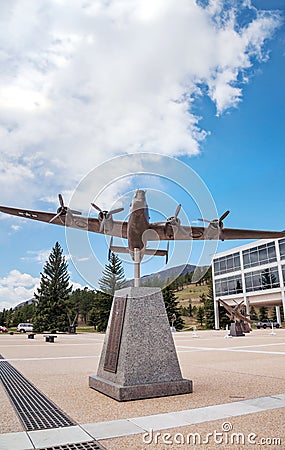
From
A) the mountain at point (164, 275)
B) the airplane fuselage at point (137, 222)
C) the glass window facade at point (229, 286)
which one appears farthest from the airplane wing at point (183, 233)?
the glass window facade at point (229, 286)

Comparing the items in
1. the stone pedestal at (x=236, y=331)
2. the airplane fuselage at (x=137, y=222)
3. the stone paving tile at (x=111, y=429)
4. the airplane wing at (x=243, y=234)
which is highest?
the airplane wing at (x=243, y=234)

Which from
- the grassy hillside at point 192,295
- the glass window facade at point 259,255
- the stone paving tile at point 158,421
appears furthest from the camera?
the grassy hillside at point 192,295

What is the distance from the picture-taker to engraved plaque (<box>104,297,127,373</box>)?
6.77 meters

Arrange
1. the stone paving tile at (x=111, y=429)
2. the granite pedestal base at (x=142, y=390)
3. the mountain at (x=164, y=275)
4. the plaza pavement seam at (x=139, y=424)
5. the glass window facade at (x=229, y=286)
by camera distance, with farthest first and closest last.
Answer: the glass window facade at (x=229, y=286) < the mountain at (x=164, y=275) < the granite pedestal base at (x=142, y=390) < the stone paving tile at (x=111, y=429) < the plaza pavement seam at (x=139, y=424)

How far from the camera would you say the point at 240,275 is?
60062 millimetres

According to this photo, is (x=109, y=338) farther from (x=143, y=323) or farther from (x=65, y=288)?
(x=65, y=288)

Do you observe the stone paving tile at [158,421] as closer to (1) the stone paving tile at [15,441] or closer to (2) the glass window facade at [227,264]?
(1) the stone paving tile at [15,441]

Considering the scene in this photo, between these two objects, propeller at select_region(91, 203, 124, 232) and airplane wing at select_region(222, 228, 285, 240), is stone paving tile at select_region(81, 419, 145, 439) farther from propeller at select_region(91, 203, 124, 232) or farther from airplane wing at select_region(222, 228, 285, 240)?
airplane wing at select_region(222, 228, 285, 240)

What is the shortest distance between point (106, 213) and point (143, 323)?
2802 mm

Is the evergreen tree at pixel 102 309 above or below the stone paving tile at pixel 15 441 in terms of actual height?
above

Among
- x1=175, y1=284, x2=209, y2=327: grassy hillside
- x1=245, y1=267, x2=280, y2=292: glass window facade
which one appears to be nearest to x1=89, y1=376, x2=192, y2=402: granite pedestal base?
x1=245, y1=267, x2=280, y2=292: glass window facade

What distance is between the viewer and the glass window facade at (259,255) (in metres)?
53.4

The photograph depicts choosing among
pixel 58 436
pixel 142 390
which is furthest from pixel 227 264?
pixel 58 436

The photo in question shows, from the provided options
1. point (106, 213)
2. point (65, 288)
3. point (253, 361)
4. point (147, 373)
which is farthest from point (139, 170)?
point (65, 288)
